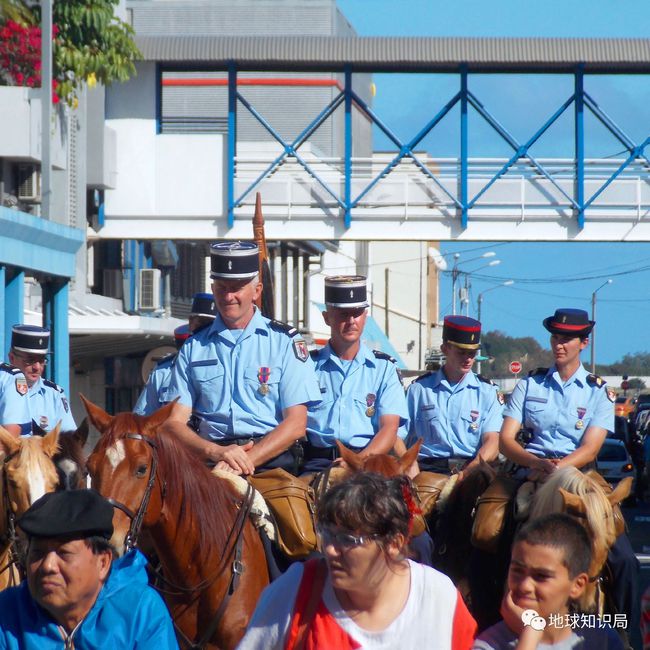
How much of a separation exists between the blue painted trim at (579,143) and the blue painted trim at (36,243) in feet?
45.1

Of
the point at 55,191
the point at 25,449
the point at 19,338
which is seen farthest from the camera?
the point at 55,191

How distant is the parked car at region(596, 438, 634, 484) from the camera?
2544 cm

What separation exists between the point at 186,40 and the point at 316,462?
22.4 metres

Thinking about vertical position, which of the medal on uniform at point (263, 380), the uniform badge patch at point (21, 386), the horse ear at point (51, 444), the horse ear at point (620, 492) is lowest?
the uniform badge patch at point (21, 386)

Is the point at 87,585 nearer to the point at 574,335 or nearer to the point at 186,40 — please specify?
the point at 574,335

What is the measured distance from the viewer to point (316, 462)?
812cm

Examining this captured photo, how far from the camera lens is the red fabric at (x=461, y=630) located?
386 centimetres

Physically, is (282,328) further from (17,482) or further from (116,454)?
(116,454)

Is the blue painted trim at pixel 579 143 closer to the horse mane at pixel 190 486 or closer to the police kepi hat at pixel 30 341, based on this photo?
the police kepi hat at pixel 30 341

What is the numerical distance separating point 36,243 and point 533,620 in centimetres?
1358

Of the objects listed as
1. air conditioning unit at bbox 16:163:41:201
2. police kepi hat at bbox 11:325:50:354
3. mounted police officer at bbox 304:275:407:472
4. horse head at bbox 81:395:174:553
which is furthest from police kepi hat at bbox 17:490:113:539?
air conditioning unit at bbox 16:163:41:201

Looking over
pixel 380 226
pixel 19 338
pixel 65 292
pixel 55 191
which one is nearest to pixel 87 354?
pixel 55 191

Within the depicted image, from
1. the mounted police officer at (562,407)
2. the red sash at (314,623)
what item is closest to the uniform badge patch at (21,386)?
the mounted police officer at (562,407)

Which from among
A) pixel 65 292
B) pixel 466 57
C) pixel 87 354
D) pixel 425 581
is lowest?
pixel 87 354
